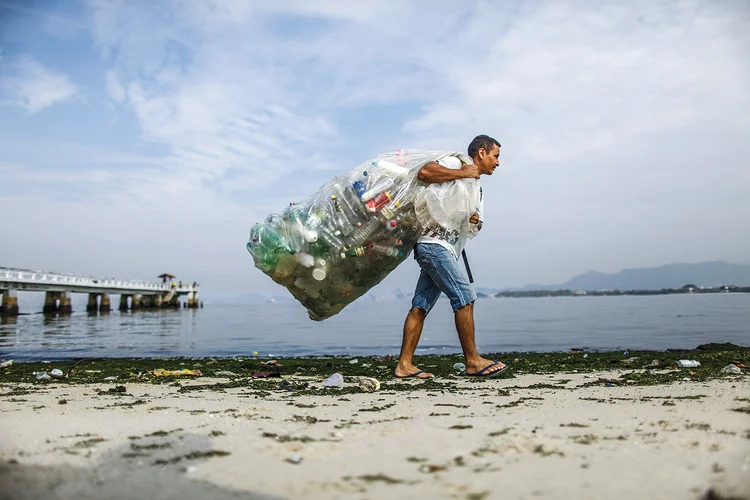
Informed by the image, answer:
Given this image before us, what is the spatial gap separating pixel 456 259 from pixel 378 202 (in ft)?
3.05

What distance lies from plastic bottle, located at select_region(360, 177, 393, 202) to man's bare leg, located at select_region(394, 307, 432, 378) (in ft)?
3.91

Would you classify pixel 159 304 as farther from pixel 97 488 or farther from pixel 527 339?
pixel 97 488

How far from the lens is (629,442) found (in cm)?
218

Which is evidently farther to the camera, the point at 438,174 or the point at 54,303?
the point at 54,303

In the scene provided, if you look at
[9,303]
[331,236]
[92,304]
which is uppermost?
[331,236]

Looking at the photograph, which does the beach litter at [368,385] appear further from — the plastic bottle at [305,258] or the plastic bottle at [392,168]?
the plastic bottle at [392,168]

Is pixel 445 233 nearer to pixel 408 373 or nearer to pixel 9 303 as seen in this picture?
pixel 408 373

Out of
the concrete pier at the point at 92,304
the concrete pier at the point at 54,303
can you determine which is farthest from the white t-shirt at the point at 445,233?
the concrete pier at the point at 92,304

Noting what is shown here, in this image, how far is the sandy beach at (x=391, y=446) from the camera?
1.74 metres

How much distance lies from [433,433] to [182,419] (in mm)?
1377

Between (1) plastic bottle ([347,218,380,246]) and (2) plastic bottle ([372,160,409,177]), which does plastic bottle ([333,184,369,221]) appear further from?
(2) plastic bottle ([372,160,409,177])

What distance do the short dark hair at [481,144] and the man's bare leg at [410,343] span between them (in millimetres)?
1553

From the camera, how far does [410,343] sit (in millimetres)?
5059

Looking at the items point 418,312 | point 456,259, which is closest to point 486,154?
point 456,259
